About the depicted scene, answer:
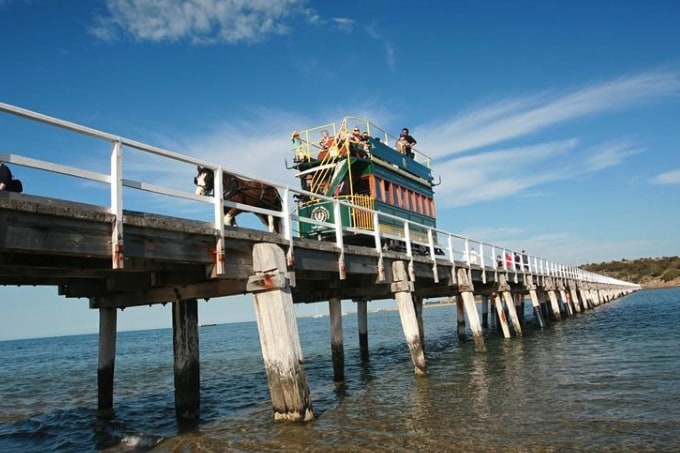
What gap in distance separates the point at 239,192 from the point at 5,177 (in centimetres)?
438

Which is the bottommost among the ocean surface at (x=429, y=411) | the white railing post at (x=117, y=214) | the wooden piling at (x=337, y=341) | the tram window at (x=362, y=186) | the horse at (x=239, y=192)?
the ocean surface at (x=429, y=411)

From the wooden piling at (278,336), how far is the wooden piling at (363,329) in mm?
12111

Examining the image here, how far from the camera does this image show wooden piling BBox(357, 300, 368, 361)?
2005 cm

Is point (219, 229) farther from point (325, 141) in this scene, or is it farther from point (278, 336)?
point (325, 141)

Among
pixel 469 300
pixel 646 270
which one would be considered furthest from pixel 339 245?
pixel 646 270

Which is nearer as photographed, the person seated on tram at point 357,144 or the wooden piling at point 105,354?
the wooden piling at point 105,354

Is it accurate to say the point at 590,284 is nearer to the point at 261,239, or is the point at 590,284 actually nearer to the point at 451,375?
the point at 451,375

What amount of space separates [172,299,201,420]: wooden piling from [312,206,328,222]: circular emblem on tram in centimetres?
581

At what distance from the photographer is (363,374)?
605 inches

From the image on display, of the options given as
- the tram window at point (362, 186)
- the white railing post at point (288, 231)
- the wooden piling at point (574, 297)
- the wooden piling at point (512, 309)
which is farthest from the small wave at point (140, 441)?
the wooden piling at point (574, 297)

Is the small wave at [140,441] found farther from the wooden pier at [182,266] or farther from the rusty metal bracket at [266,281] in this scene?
the rusty metal bracket at [266,281]

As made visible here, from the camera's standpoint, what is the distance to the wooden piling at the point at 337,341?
1426 cm

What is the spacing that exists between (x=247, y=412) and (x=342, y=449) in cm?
430

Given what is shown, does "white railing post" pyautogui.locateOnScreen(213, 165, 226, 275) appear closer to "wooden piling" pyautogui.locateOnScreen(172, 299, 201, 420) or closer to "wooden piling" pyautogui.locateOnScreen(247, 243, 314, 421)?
"wooden piling" pyautogui.locateOnScreen(247, 243, 314, 421)
